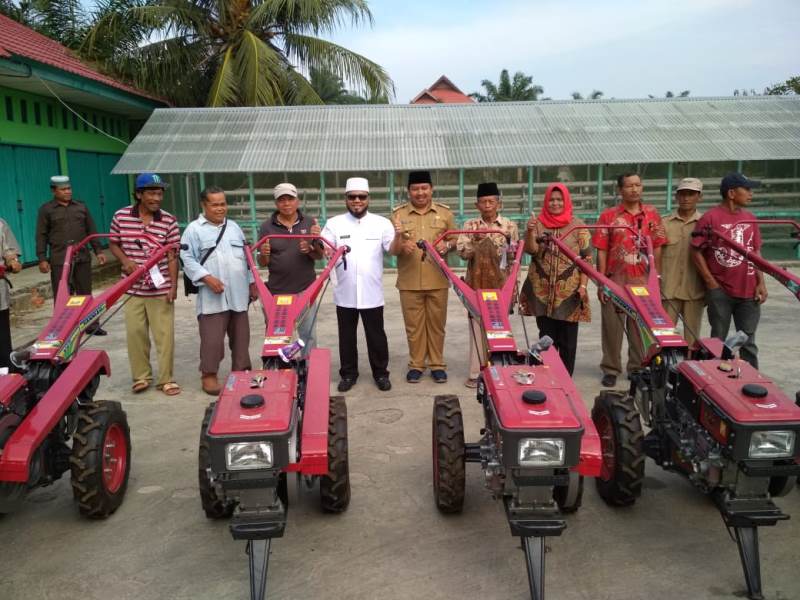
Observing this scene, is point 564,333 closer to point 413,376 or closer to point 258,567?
point 413,376

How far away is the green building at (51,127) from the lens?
35.4ft

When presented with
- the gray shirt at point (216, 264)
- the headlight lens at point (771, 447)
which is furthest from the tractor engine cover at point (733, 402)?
the gray shirt at point (216, 264)

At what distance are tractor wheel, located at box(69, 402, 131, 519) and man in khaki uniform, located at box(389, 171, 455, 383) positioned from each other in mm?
2571

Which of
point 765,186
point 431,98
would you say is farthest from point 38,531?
point 431,98

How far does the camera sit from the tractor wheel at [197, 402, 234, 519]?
3.31 m

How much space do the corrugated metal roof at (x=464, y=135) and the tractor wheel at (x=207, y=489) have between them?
902 centimetres

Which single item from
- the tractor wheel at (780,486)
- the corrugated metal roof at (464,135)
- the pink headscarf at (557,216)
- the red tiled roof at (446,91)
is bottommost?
the tractor wheel at (780,486)

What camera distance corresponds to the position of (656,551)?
324cm

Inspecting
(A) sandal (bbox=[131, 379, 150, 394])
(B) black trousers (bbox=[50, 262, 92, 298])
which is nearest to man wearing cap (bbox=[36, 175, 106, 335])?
(B) black trousers (bbox=[50, 262, 92, 298])

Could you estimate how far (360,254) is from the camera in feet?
18.3

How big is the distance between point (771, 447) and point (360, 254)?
137 inches

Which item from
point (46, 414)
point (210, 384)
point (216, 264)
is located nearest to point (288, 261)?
point (216, 264)

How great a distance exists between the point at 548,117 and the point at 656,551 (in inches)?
450

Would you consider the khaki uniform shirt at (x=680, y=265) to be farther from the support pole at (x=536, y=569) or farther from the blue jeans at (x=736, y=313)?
the support pole at (x=536, y=569)
